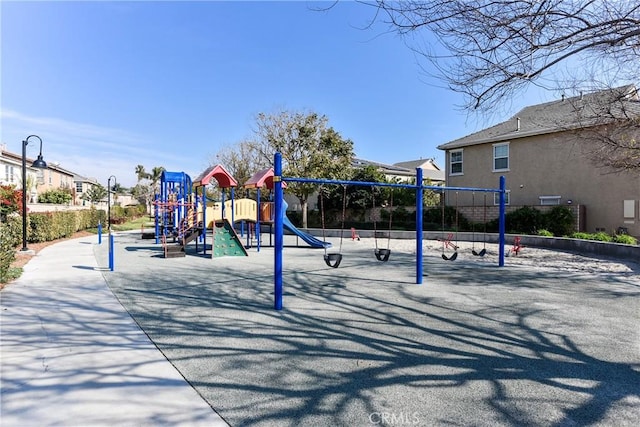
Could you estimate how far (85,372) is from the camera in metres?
3.50

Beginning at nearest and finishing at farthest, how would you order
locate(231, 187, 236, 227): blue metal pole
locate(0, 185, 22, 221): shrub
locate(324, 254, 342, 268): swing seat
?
locate(324, 254, 342, 268): swing seat
locate(0, 185, 22, 221): shrub
locate(231, 187, 236, 227): blue metal pole

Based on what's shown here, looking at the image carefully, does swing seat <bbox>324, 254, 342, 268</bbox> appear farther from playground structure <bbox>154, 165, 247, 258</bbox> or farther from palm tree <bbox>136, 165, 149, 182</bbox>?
palm tree <bbox>136, 165, 149, 182</bbox>

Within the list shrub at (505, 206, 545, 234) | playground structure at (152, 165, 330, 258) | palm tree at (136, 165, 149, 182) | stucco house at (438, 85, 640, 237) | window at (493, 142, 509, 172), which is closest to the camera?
playground structure at (152, 165, 330, 258)

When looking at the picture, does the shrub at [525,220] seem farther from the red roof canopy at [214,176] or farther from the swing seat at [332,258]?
the red roof canopy at [214,176]

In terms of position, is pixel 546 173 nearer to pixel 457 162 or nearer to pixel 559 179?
pixel 559 179

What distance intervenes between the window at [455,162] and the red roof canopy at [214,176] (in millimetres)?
13645

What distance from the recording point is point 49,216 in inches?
653

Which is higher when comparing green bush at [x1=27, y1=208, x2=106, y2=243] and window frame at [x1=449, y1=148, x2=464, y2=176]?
window frame at [x1=449, y1=148, x2=464, y2=176]

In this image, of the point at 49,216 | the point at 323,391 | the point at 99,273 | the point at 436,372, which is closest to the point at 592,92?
the point at 436,372

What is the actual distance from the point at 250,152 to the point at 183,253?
1815cm

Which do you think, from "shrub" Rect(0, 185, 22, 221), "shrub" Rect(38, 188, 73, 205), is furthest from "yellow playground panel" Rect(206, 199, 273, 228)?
"shrub" Rect(38, 188, 73, 205)

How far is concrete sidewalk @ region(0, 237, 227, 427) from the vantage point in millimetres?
2775

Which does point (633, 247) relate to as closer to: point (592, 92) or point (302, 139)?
point (592, 92)

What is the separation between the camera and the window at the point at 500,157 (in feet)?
66.3
